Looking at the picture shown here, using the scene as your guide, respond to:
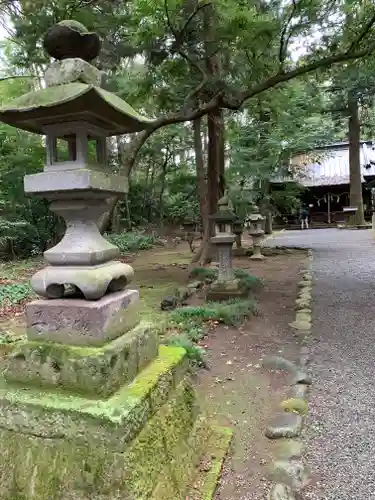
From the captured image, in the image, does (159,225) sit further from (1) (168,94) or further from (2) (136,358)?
(2) (136,358)

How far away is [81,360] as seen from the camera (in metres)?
2.10

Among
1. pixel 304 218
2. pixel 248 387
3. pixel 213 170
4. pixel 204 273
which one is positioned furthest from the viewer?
pixel 304 218

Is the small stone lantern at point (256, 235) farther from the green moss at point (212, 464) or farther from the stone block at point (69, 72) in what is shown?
the stone block at point (69, 72)

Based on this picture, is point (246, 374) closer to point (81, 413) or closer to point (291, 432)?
point (291, 432)

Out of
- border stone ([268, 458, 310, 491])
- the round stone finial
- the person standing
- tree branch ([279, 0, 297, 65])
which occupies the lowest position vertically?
border stone ([268, 458, 310, 491])

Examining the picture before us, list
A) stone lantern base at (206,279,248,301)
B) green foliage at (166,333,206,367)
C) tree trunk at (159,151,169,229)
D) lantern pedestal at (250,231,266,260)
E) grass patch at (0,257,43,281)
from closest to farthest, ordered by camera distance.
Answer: green foliage at (166,333,206,367) → stone lantern base at (206,279,248,301) → grass patch at (0,257,43,281) → lantern pedestal at (250,231,266,260) → tree trunk at (159,151,169,229)

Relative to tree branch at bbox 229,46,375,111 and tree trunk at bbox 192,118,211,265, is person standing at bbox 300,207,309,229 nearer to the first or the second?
tree trunk at bbox 192,118,211,265

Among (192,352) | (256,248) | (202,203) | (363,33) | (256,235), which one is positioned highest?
(363,33)

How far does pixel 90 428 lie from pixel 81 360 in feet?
1.06

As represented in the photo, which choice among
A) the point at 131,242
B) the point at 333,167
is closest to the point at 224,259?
the point at 131,242

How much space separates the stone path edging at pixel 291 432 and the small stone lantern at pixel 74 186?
4.34 ft

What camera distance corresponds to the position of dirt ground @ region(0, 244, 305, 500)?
8.68 feet

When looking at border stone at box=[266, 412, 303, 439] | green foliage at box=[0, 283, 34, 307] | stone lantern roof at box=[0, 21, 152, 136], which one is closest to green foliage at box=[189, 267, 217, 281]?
green foliage at box=[0, 283, 34, 307]

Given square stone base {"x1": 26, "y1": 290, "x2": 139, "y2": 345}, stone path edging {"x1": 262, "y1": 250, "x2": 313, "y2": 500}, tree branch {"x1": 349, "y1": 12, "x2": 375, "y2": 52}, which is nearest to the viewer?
square stone base {"x1": 26, "y1": 290, "x2": 139, "y2": 345}
